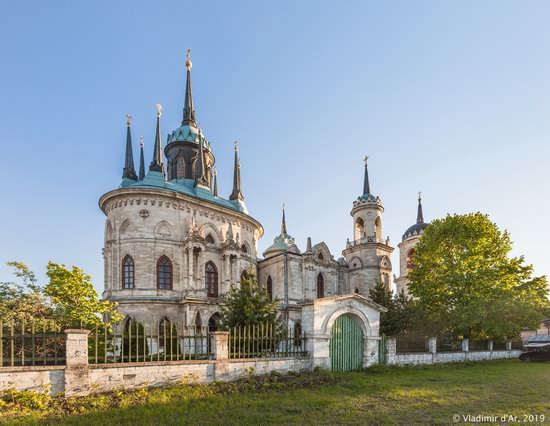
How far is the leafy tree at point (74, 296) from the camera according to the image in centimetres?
1386

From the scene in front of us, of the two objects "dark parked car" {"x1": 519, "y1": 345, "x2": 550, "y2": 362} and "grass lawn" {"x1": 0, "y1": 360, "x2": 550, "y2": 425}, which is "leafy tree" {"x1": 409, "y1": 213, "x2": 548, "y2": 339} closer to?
"dark parked car" {"x1": 519, "y1": 345, "x2": 550, "y2": 362}

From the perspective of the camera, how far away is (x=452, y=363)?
17.5 m

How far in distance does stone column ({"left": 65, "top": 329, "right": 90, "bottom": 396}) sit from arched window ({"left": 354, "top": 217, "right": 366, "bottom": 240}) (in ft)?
101

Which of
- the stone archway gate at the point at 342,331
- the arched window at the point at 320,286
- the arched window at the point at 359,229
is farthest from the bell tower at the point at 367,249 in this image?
the stone archway gate at the point at 342,331

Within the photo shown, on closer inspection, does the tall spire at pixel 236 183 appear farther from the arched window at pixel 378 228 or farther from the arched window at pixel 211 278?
the arched window at pixel 378 228

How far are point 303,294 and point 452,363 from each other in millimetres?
14282

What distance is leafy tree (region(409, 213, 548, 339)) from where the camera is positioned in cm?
2009


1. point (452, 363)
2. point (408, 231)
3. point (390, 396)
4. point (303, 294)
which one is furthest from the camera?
point (408, 231)

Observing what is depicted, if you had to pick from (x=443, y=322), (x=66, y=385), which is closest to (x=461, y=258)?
(x=443, y=322)

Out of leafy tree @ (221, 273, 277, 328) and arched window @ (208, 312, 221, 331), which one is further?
arched window @ (208, 312, 221, 331)

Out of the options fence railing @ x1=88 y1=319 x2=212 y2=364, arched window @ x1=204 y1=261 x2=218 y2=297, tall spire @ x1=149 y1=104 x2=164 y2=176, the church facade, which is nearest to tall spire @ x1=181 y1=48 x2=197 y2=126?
the church facade

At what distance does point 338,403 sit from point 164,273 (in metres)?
17.9

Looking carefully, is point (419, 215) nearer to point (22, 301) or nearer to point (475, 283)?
point (475, 283)

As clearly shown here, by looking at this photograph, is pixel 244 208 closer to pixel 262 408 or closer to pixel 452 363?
pixel 452 363
